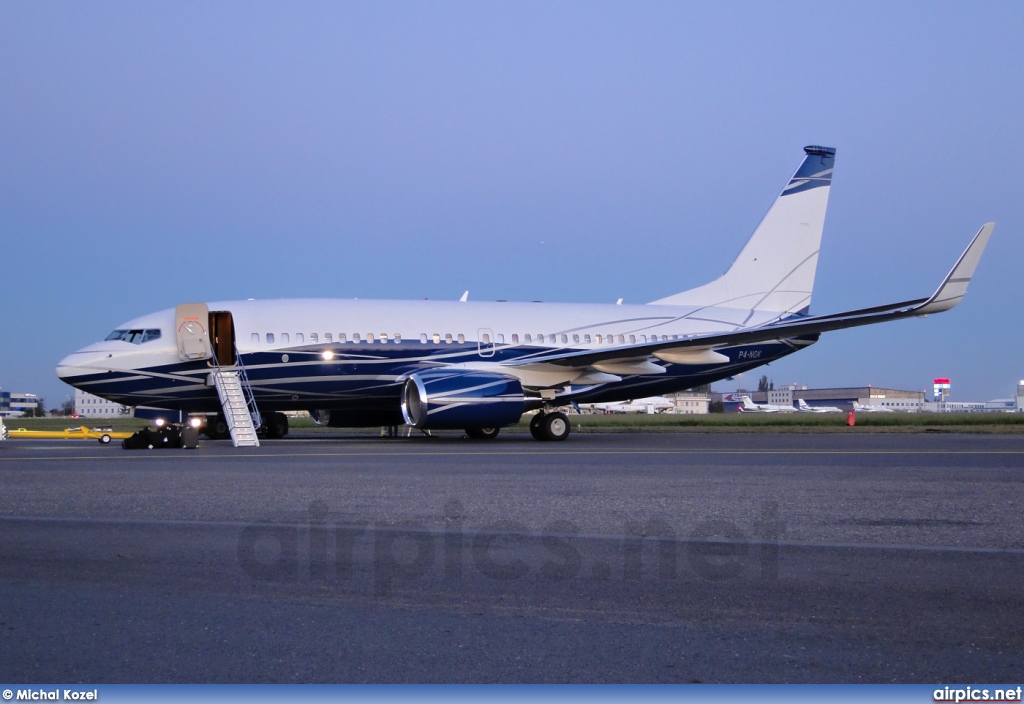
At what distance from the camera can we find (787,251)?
28.0 m

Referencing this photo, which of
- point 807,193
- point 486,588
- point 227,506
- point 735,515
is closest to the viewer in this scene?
point 486,588

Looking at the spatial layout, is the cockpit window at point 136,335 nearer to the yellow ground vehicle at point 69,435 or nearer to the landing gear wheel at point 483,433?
the yellow ground vehicle at point 69,435

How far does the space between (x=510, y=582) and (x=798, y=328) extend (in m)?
17.8

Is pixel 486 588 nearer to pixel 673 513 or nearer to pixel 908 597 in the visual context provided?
pixel 908 597

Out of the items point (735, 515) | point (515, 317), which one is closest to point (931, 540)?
point (735, 515)

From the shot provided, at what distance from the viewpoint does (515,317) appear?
24578mm

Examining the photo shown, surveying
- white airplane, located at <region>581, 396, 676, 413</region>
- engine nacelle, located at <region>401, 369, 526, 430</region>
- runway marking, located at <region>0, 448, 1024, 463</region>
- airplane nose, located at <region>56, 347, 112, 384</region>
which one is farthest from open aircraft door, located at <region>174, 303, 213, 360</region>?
white airplane, located at <region>581, 396, 676, 413</region>

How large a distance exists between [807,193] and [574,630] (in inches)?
1019

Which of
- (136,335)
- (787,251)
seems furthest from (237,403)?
(787,251)

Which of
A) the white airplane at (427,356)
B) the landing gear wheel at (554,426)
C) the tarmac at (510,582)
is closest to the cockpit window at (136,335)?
the white airplane at (427,356)

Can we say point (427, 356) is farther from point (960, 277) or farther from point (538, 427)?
point (960, 277)

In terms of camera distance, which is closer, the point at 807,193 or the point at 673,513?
the point at 673,513

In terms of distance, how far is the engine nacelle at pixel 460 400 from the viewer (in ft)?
68.5

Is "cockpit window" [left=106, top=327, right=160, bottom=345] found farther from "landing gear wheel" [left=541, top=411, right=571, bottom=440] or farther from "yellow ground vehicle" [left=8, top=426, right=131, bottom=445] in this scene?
"landing gear wheel" [left=541, top=411, right=571, bottom=440]
